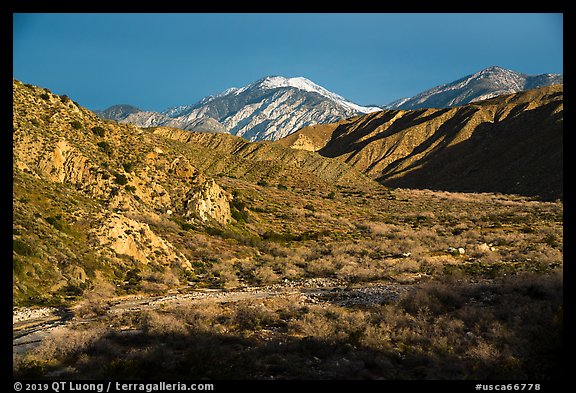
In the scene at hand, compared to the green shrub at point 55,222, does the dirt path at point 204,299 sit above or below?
below

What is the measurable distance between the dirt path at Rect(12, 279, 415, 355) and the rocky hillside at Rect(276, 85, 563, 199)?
94.3 metres

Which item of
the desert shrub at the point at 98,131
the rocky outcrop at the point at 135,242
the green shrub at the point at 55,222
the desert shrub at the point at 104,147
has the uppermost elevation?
the desert shrub at the point at 98,131

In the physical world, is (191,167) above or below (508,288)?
above

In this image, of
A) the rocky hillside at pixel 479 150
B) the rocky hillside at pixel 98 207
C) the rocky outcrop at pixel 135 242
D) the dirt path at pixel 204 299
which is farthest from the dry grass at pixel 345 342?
the rocky hillside at pixel 479 150

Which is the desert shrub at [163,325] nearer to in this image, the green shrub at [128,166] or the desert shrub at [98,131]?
the green shrub at [128,166]

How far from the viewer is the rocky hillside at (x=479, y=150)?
115625 mm

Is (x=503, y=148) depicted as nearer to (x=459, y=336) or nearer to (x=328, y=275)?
A: (x=328, y=275)

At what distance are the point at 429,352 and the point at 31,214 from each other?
69.9 feet

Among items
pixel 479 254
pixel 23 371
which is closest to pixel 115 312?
pixel 23 371

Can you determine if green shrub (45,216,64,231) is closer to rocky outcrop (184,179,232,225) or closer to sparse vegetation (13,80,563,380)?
sparse vegetation (13,80,563,380)

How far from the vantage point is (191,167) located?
141 feet

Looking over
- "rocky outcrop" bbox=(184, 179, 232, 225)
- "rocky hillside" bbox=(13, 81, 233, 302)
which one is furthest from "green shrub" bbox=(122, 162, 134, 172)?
"rocky outcrop" bbox=(184, 179, 232, 225)

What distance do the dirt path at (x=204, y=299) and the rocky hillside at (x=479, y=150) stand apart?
310 feet

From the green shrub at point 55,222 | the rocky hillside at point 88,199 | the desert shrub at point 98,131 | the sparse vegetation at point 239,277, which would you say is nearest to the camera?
the sparse vegetation at point 239,277
